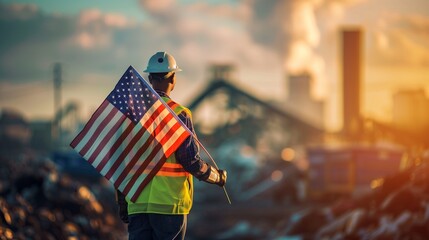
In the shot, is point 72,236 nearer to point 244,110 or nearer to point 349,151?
point 349,151

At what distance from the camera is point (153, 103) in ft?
25.6

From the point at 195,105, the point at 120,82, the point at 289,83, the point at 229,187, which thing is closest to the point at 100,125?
the point at 120,82

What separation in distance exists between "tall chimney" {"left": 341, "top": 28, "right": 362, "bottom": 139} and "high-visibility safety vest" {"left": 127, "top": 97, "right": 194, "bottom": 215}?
76.5m

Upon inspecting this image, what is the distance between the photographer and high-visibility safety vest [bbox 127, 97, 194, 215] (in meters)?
7.68

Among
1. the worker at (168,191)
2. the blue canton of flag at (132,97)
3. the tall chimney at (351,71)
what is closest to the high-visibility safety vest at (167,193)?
the worker at (168,191)

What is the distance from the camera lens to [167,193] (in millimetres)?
7676

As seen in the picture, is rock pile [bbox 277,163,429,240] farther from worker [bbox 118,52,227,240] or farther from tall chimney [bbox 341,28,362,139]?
tall chimney [bbox 341,28,362,139]

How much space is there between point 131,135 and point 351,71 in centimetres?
8023

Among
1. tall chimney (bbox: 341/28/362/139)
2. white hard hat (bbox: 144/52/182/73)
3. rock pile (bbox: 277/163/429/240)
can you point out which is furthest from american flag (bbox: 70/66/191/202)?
tall chimney (bbox: 341/28/362/139)

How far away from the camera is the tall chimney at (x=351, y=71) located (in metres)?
85.1

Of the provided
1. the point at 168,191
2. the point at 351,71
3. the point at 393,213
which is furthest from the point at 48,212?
the point at 351,71

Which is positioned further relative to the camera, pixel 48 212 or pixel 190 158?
pixel 48 212

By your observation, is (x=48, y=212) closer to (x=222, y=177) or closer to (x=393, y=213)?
(x=393, y=213)

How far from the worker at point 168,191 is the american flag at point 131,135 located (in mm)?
67
